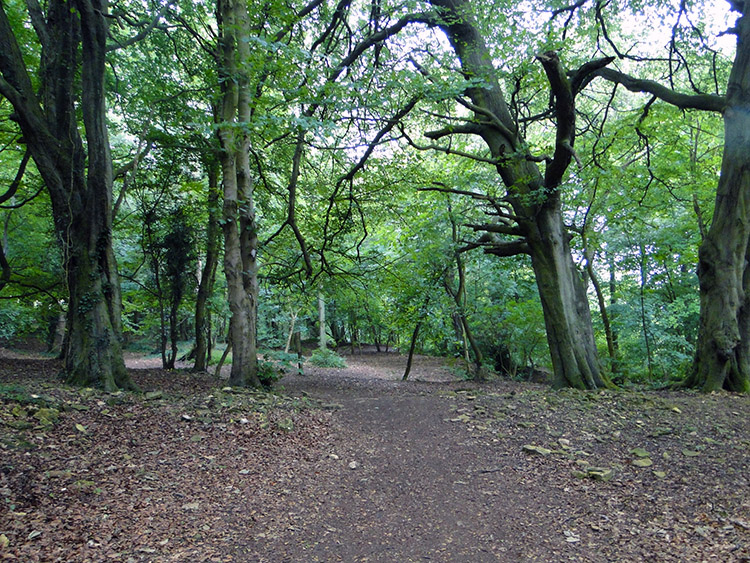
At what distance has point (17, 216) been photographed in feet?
37.9

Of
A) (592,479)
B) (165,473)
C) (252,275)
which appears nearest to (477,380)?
(252,275)

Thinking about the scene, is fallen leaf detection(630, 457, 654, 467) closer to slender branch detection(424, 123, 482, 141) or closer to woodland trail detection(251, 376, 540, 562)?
woodland trail detection(251, 376, 540, 562)

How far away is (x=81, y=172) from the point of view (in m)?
6.15

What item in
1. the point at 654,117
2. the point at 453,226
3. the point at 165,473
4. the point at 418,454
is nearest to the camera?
the point at 165,473

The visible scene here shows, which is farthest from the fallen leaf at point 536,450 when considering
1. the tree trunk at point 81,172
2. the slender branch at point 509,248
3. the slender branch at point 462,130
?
the slender branch at point 462,130

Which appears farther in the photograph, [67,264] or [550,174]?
[550,174]

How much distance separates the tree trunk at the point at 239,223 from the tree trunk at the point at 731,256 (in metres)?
7.40

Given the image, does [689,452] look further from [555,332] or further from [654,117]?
[654,117]

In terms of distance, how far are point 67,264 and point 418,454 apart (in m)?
→ 5.20

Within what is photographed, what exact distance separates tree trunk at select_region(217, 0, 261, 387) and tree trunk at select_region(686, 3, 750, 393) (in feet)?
24.3

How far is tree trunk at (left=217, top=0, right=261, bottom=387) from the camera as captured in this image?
632 centimetres

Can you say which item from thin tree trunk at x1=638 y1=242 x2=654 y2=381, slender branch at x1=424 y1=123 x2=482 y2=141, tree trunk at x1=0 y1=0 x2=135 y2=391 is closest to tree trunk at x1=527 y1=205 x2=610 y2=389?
slender branch at x1=424 y1=123 x2=482 y2=141

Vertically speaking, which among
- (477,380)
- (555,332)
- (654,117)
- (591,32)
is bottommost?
(477,380)

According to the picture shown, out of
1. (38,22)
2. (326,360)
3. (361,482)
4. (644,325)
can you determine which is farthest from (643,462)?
(326,360)
